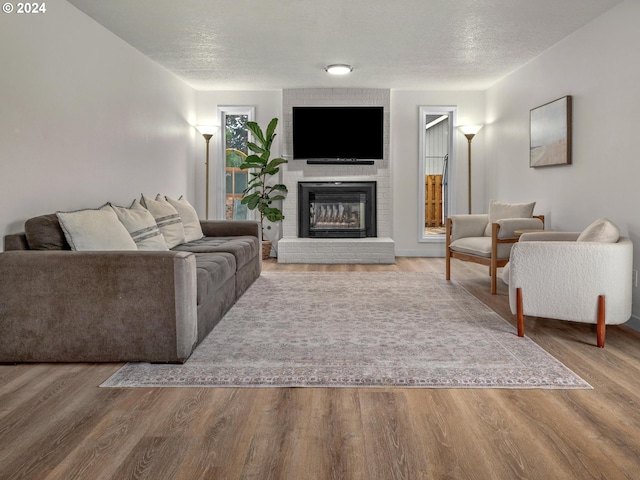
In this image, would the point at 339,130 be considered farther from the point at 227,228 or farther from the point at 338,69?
the point at 227,228

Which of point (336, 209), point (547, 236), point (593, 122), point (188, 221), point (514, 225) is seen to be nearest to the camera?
point (547, 236)

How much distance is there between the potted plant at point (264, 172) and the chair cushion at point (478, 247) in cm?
273

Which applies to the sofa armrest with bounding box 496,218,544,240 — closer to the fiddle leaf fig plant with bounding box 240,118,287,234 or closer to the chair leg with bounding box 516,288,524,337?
the chair leg with bounding box 516,288,524,337

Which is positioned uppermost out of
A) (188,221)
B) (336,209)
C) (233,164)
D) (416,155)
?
(416,155)

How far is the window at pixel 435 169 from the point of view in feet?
25.5

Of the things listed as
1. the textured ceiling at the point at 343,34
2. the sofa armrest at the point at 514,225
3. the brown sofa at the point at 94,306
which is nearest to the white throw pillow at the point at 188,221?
the textured ceiling at the point at 343,34

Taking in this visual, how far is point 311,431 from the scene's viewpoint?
2.12m

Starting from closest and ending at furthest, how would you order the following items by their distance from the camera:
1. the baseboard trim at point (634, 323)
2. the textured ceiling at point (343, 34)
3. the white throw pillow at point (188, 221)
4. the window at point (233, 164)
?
the baseboard trim at point (634, 323)
the textured ceiling at point (343, 34)
the white throw pillow at point (188, 221)
the window at point (233, 164)

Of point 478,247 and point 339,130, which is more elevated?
point 339,130

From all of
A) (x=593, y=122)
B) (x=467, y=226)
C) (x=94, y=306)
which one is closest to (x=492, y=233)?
(x=467, y=226)

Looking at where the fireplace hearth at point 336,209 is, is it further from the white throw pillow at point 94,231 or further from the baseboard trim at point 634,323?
the white throw pillow at point 94,231

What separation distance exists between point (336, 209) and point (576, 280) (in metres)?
4.74

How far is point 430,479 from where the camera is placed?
1749 millimetres

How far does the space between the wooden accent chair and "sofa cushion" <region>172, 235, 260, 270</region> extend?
213 centimetres
